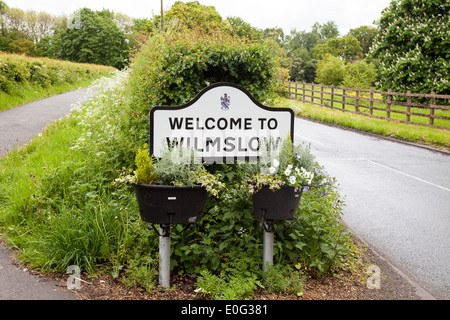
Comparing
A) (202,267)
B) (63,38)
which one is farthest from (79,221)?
(63,38)

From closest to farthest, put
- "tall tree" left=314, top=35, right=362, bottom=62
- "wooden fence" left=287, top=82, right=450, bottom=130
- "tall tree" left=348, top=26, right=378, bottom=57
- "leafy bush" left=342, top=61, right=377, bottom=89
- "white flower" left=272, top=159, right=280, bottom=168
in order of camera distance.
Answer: "white flower" left=272, top=159, right=280, bottom=168
"wooden fence" left=287, top=82, right=450, bottom=130
"leafy bush" left=342, top=61, right=377, bottom=89
"tall tree" left=314, top=35, right=362, bottom=62
"tall tree" left=348, top=26, right=378, bottom=57

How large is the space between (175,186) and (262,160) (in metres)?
0.89

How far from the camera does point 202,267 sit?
3604 mm

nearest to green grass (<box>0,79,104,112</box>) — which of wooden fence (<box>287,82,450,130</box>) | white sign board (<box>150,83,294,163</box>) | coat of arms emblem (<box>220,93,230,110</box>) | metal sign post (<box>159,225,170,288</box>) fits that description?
wooden fence (<box>287,82,450,130</box>)

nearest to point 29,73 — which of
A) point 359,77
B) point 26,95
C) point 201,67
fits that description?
point 26,95

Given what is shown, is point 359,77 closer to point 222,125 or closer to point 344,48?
point 222,125

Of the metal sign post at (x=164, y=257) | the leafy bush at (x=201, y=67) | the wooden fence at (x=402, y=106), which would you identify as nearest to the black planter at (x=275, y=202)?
the metal sign post at (x=164, y=257)

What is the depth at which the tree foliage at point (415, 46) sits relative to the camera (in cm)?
2064

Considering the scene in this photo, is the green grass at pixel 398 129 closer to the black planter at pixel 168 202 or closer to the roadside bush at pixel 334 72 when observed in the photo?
the black planter at pixel 168 202

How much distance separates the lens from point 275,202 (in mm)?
3354

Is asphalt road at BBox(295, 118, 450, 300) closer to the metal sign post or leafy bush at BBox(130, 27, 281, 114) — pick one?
leafy bush at BBox(130, 27, 281, 114)

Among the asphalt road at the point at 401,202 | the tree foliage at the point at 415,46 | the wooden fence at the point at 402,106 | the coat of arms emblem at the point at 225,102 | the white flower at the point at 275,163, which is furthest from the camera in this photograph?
the tree foliage at the point at 415,46

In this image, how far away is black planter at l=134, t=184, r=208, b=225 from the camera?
3.06 metres

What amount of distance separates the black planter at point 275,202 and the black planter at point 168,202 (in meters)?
0.51
